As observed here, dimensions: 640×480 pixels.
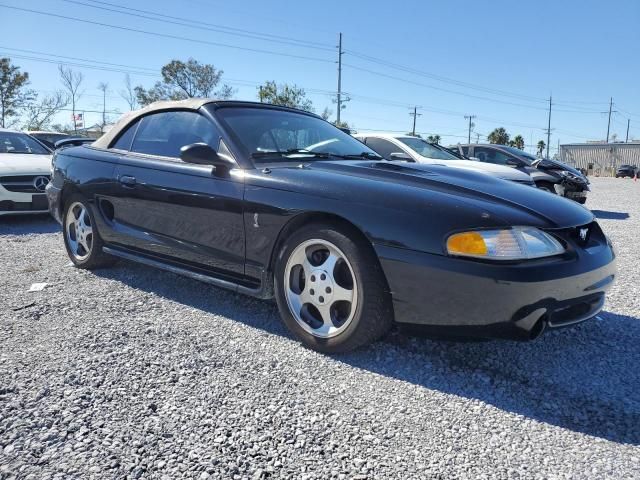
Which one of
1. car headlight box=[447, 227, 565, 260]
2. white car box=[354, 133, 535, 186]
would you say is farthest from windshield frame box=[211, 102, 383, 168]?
white car box=[354, 133, 535, 186]

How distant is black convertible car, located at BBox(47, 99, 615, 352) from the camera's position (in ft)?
7.47

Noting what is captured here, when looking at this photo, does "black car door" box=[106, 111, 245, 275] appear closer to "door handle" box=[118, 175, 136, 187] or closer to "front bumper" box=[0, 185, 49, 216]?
"door handle" box=[118, 175, 136, 187]

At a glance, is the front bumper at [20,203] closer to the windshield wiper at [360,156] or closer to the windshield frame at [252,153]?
the windshield frame at [252,153]

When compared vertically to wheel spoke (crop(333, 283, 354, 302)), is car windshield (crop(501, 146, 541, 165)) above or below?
above

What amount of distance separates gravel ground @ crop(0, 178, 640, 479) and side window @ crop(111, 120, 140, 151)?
130 cm

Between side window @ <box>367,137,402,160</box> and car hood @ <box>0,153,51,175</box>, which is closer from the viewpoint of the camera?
car hood @ <box>0,153,51,175</box>

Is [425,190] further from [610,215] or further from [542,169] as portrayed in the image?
[610,215]

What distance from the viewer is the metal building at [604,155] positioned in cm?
6925

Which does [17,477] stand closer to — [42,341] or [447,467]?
[42,341]

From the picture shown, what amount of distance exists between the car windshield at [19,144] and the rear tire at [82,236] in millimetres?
4129

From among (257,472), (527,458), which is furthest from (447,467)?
(257,472)

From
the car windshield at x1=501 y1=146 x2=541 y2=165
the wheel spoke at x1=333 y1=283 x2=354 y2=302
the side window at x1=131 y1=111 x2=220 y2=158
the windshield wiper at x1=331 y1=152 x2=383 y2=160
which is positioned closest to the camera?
the wheel spoke at x1=333 y1=283 x2=354 y2=302

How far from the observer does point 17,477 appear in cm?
170

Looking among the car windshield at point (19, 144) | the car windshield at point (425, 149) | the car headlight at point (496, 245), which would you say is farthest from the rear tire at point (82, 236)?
the car windshield at point (425, 149)
